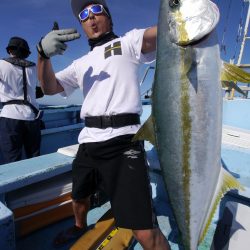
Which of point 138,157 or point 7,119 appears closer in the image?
point 138,157

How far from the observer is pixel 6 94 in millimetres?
4484

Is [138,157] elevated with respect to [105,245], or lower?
elevated

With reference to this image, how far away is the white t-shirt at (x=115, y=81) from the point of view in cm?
232

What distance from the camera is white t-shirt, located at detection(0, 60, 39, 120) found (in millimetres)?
4395

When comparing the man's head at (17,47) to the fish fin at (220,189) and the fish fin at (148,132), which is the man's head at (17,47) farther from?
Answer: the fish fin at (220,189)

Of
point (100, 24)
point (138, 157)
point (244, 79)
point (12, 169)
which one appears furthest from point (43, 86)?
point (244, 79)

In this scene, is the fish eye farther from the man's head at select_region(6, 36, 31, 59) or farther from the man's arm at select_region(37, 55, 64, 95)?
the man's head at select_region(6, 36, 31, 59)

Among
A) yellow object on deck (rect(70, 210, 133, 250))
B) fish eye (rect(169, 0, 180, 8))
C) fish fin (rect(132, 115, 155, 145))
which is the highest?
fish eye (rect(169, 0, 180, 8))

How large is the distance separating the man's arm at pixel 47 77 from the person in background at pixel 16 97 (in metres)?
1.90

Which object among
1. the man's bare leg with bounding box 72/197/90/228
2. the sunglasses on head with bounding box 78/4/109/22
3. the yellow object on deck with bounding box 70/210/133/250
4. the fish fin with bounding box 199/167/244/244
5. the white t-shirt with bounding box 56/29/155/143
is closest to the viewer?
the fish fin with bounding box 199/167/244/244

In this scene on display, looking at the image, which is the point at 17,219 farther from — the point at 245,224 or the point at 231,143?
the point at 231,143

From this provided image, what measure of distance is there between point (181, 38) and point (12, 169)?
2272 mm

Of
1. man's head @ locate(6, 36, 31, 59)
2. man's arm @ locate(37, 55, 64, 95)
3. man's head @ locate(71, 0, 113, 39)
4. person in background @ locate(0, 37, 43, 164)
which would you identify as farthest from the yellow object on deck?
man's head @ locate(6, 36, 31, 59)

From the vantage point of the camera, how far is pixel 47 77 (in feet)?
8.74
